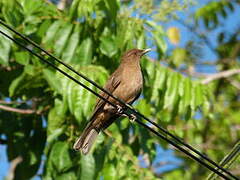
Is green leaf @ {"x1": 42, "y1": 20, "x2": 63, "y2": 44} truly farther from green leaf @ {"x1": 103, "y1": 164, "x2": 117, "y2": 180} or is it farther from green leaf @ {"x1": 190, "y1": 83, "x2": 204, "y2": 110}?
green leaf @ {"x1": 190, "y1": 83, "x2": 204, "y2": 110}

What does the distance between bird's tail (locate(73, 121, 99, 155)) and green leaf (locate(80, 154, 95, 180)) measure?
9 centimetres

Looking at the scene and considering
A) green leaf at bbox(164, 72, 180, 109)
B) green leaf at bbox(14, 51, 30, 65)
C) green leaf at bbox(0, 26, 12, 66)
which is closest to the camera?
green leaf at bbox(0, 26, 12, 66)

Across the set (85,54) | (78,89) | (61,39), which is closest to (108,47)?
(85,54)

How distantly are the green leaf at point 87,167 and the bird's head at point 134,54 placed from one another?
56.4 inches

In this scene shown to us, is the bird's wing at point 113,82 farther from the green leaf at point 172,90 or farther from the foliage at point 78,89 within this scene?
the green leaf at point 172,90

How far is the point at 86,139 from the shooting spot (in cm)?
628

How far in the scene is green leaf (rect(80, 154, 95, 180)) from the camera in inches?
241

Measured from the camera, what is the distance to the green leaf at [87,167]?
241 inches

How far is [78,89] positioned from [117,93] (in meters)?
0.74

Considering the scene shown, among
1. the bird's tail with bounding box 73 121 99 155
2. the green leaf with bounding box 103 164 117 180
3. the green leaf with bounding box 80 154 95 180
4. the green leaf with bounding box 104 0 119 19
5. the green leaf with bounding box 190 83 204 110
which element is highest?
the green leaf with bounding box 104 0 119 19

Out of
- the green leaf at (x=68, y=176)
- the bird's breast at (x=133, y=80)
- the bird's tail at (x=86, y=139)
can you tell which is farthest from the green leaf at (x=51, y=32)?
the green leaf at (x=68, y=176)

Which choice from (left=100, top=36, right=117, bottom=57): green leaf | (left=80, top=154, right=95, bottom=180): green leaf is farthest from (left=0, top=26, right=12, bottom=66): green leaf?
(left=80, top=154, right=95, bottom=180): green leaf

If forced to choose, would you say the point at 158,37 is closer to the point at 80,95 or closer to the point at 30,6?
the point at 80,95

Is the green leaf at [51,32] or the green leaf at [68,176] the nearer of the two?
the green leaf at [68,176]
